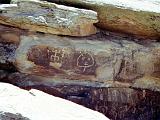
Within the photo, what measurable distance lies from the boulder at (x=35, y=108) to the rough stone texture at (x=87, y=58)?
0.96 metres

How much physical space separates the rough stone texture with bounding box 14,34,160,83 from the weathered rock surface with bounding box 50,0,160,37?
18 centimetres

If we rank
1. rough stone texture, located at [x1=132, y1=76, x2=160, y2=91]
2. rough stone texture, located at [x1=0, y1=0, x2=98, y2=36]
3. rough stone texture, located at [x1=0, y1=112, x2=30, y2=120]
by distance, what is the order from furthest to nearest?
rough stone texture, located at [x1=132, y1=76, x2=160, y2=91], rough stone texture, located at [x1=0, y1=0, x2=98, y2=36], rough stone texture, located at [x1=0, y1=112, x2=30, y2=120]

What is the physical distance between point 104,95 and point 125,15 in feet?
3.51

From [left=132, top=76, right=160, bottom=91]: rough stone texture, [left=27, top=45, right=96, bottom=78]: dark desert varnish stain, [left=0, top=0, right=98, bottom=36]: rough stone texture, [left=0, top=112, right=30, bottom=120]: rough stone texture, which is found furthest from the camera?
[left=132, top=76, right=160, bottom=91]: rough stone texture

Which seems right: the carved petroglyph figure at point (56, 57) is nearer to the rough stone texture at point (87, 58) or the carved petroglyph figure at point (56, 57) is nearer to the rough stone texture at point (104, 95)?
the rough stone texture at point (87, 58)

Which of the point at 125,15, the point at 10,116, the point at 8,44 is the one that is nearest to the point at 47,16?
the point at 8,44

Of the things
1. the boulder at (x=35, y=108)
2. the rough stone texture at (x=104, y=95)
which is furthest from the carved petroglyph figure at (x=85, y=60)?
the boulder at (x=35, y=108)

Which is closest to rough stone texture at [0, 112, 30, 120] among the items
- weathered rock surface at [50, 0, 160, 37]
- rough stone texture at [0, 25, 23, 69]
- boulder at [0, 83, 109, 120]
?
boulder at [0, 83, 109, 120]

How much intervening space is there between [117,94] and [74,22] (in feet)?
3.66

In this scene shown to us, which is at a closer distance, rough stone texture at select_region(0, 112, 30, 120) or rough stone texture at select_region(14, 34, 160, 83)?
rough stone texture at select_region(0, 112, 30, 120)

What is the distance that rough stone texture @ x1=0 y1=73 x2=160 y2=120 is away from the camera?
4.70 m

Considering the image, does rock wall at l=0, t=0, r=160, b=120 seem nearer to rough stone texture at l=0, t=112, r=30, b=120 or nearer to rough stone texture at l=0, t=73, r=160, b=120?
rough stone texture at l=0, t=73, r=160, b=120

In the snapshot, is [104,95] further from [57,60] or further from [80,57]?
[57,60]

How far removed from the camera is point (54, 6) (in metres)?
4.50
